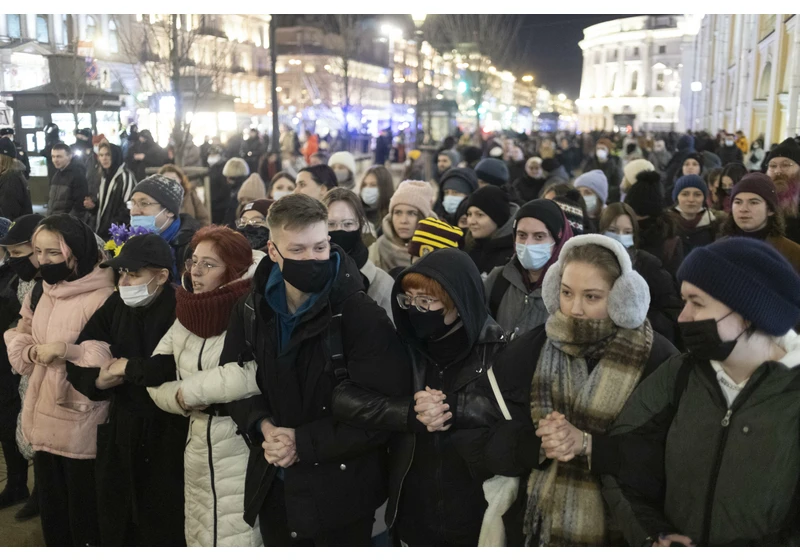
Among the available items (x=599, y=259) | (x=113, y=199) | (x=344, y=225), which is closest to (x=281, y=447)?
(x=599, y=259)

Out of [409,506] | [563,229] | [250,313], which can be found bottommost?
[409,506]

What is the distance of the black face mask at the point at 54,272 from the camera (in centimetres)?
445

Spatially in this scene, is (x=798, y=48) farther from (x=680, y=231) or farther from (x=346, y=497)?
(x=346, y=497)

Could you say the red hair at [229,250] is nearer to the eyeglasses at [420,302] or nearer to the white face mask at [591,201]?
the eyeglasses at [420,302]

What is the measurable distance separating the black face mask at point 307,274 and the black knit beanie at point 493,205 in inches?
101

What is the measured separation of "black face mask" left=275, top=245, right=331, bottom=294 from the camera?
3416mm

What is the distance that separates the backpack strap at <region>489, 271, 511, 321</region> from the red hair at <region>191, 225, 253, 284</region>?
4.53 ft

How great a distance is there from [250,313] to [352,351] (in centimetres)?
52

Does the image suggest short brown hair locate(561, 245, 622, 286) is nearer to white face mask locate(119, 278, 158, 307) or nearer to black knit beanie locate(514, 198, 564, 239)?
black knit beanie locate(514, 198, 564, 239)

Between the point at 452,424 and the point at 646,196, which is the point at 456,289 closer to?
the point at 452,424

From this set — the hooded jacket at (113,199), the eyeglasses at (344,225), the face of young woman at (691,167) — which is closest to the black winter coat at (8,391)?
the eyeglasses at (344,225)

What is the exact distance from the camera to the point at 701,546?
2.58 meters

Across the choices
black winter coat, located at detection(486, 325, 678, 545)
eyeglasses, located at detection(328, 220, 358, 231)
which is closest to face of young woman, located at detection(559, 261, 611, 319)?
black winter coat, located at detection(486, 325, 678, 545)

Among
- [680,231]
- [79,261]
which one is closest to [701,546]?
[79,261]
